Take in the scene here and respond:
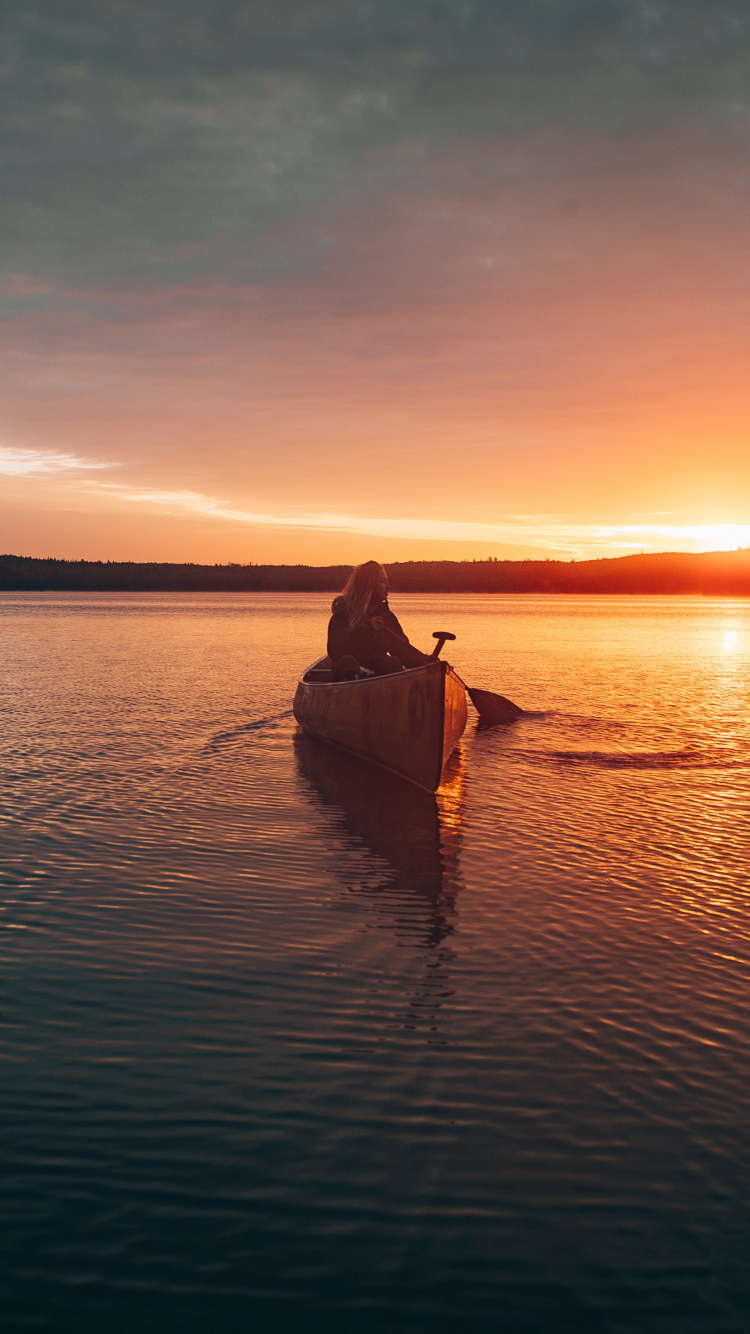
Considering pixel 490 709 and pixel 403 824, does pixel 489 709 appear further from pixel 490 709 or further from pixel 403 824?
pixel 403 824

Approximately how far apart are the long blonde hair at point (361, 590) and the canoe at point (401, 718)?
1061 mm

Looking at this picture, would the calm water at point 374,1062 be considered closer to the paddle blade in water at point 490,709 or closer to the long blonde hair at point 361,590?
the long blonde hair at point 361,590

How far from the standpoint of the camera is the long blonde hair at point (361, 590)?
13.6m

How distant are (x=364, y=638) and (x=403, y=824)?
172 inches

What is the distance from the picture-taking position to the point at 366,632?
14078 millimetres

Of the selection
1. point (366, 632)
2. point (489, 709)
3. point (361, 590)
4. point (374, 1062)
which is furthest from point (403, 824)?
point (489, 709)

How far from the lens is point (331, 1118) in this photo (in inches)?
167

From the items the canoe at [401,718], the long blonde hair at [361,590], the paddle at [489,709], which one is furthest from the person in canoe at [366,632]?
the paddle at [489,709]

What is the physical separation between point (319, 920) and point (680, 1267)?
391cm

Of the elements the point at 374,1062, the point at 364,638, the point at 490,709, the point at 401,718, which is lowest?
the point at 374,1062

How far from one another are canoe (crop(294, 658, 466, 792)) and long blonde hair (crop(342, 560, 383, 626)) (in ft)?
3.48

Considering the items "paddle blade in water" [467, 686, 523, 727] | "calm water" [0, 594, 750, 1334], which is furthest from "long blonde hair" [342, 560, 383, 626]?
"paddle blade in water" [467, 686, 523, 727]

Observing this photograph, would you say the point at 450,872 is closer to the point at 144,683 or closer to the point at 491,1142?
the point at 491,1142

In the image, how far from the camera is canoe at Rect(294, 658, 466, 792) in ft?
37.5
